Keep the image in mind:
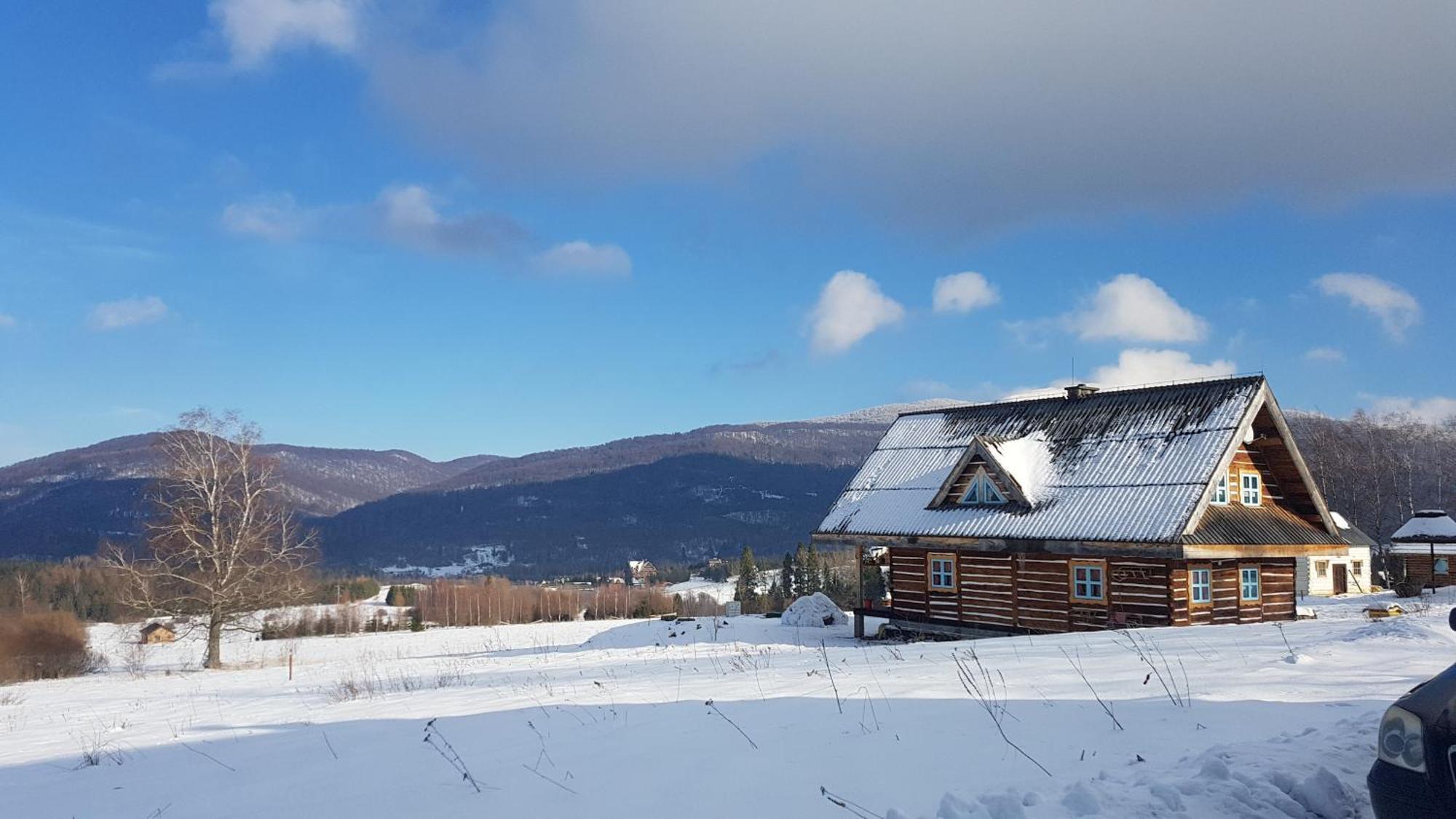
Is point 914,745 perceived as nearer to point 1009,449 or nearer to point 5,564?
point 1009,449

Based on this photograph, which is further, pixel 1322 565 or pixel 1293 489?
pixel 1322 565

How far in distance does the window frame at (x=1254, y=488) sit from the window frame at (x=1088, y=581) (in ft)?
14.2

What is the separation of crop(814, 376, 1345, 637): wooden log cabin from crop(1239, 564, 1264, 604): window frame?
5 cm

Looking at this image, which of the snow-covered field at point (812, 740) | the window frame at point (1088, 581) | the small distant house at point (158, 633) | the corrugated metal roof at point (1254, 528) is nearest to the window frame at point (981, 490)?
the window frame at point (1088, 581)

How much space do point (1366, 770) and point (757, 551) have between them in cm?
18239

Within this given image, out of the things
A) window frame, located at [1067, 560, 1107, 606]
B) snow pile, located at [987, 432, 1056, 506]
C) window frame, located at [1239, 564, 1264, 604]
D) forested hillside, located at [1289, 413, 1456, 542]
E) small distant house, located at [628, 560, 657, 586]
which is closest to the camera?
window frame, located at [1067, 560, 1107, 606]

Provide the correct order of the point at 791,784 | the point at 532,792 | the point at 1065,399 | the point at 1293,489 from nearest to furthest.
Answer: the point at 791,784, the point at 532,792, the point at 1293,489, the point at 1065,399

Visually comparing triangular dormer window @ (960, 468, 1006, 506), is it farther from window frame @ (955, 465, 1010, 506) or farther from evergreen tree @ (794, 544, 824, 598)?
evergreen tree @ (794, 544, 824, 598)

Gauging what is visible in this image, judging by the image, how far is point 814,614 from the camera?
31234 millimetres

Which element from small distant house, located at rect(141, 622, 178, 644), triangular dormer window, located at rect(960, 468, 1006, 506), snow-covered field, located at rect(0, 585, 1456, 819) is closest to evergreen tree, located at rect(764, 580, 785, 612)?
small distant house, located at rect(141, 622, 178, 644)

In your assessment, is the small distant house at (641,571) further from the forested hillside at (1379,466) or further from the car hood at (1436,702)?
the car hood at (1436,702)

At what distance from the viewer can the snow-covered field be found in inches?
201

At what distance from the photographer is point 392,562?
7352 inches

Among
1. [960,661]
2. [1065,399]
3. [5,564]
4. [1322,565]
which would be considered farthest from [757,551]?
[960,661]
